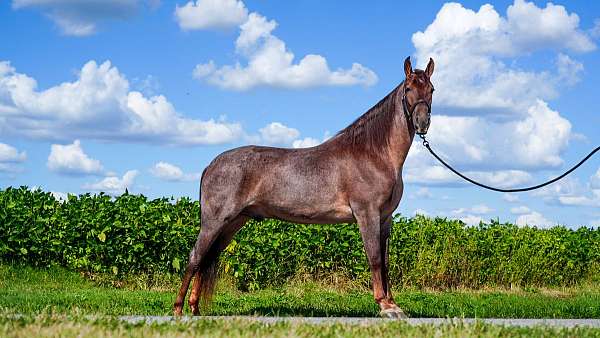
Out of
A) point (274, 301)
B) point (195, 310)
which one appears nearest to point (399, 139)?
point (195, 310)

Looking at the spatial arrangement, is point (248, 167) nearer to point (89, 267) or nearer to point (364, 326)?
point (364, 326)

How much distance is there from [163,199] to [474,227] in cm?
762

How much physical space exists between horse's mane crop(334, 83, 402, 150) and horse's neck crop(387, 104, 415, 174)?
0.25 ft

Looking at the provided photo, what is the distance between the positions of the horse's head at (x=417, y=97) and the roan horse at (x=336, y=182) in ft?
0.04

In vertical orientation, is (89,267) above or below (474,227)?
below

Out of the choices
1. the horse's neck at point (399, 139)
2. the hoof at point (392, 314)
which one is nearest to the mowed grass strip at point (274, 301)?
the hoof at point (392, 314)

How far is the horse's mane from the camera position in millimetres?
9648

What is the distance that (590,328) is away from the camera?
26.4ft

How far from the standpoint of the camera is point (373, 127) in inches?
384

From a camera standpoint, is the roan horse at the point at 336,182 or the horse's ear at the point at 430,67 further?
the horse's ear at the point at 430,67

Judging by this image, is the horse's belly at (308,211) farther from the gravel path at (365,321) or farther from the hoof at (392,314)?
the gravel path at (365,321)

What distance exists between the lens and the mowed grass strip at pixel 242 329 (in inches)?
268

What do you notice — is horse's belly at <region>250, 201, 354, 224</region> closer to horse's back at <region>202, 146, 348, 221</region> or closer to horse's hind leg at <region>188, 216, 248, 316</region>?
horse's back at <region>202, 146, 348, 221</region>

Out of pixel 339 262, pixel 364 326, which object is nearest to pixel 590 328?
pixel 364 326
